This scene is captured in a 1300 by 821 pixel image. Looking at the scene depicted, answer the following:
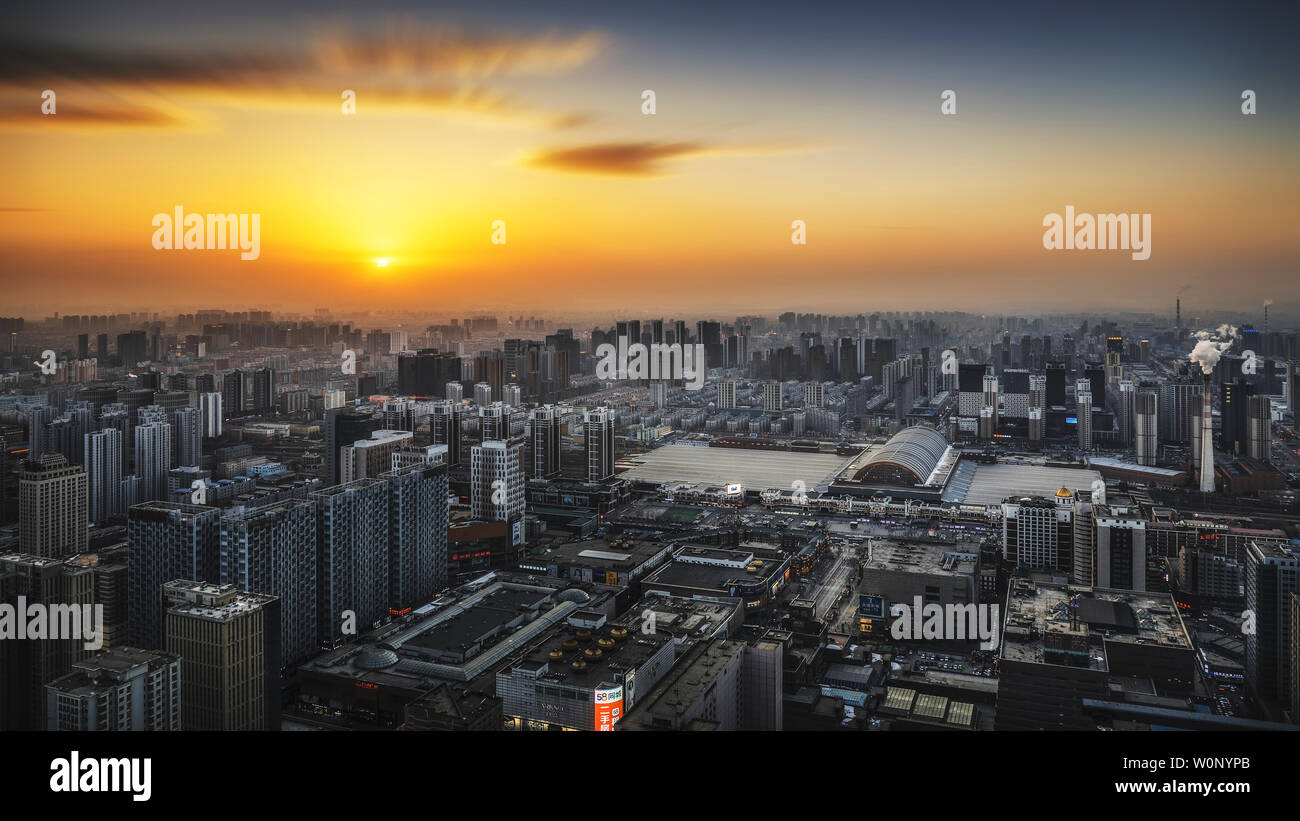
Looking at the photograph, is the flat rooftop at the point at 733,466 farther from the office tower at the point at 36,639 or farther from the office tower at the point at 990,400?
the office tower at the point at 36,639

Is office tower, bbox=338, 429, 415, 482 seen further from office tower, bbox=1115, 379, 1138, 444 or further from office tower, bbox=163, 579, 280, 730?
office tower, bbox=1115, 379, 1138, 444

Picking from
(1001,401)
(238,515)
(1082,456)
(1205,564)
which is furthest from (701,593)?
(1001,401)

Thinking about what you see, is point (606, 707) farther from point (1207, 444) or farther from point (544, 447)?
point (1207, 444)

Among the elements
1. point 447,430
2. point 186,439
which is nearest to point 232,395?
point 186,439

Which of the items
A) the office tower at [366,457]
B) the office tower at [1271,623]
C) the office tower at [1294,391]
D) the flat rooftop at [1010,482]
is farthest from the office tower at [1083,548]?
the office tower at [366,457]

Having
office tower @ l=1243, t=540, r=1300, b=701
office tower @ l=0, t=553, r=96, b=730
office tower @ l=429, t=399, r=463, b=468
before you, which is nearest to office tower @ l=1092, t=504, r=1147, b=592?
office tower @ l=1243, t=540, r=1300, b=701

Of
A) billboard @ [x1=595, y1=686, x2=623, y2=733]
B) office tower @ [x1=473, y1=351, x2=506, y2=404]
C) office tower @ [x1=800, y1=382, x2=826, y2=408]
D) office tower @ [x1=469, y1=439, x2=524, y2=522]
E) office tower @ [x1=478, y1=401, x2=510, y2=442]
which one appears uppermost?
office tower @ [x1=473, y1=351, x2=506, y2=404]
